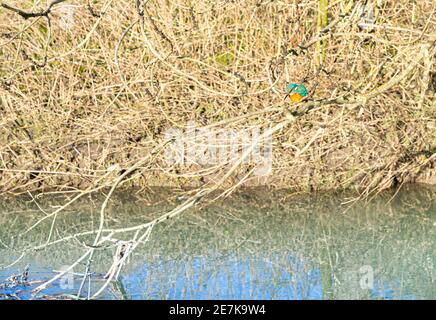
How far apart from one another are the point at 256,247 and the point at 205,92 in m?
Answer: 1.64

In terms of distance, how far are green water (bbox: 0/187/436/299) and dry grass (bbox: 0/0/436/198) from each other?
28 centimetres

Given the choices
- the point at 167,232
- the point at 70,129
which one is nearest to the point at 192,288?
the point at 167,232

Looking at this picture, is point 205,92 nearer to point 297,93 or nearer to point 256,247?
point 297,93

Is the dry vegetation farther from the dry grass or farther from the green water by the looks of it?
the green water

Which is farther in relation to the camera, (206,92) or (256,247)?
(206,92)

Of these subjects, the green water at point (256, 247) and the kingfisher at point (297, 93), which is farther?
the kingfisher at point (297, 93)

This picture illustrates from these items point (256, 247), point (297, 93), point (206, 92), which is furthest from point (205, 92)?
point (256, 247)

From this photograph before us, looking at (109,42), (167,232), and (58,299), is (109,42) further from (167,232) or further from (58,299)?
(58,299)

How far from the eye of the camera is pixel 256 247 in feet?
19.6

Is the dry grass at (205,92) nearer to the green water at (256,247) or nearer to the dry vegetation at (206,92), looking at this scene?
→ the dry vegetation at (206,92)

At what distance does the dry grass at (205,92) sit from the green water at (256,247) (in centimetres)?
28

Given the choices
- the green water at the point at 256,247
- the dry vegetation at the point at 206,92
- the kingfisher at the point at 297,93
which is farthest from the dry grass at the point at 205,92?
the kingfisher at the point at 297,93

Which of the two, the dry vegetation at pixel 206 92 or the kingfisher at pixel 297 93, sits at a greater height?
the dry vegetation at pixel 206 92

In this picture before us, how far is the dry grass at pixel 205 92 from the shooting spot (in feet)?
22.7
